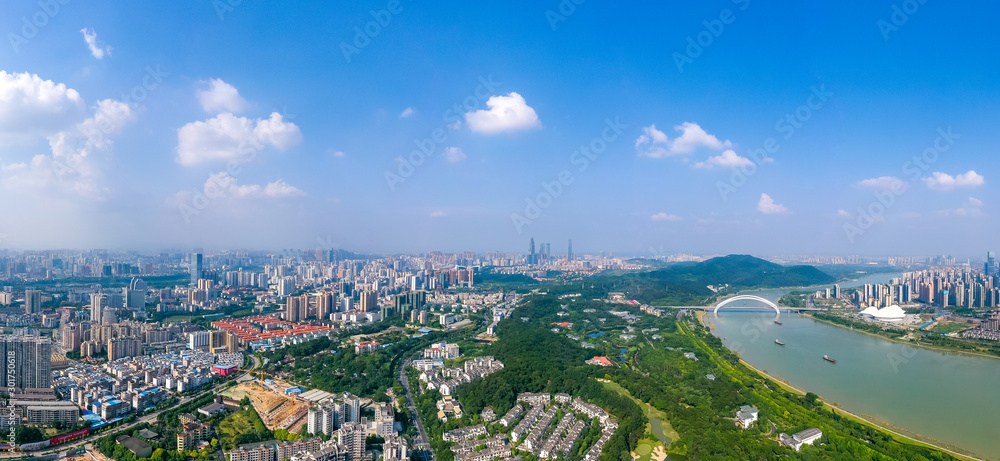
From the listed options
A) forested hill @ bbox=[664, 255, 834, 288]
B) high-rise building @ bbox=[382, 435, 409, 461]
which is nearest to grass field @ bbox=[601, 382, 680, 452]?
high-rise building @ bbox=[382, 435, 409, 461]

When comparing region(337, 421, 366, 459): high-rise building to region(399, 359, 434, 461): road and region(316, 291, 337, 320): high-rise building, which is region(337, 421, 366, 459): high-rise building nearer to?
region(399, 359, 434, 461): road

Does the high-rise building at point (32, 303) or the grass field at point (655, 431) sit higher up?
the high-rise building at point (32, 303)

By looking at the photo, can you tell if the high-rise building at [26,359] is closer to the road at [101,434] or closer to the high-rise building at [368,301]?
the road at [101,434]

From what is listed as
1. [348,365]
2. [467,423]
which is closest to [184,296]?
[348,365]

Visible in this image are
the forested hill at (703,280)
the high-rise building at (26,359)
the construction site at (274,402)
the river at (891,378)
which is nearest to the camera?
the construction site at (274,402)

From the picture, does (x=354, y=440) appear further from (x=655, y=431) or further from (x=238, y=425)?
(x=655, y=431)

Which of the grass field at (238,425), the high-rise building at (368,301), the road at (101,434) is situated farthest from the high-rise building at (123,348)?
the high-rise building at (368,301)
